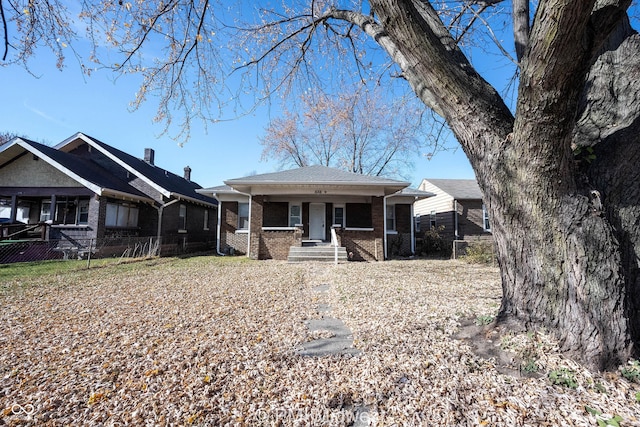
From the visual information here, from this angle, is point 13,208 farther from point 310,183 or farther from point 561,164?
point 561,164

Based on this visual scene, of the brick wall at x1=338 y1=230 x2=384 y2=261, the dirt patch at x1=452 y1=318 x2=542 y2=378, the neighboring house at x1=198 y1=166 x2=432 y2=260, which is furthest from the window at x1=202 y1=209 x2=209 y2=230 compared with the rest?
the dirt patch at x1=452 y1=318 x2=542 y2=378

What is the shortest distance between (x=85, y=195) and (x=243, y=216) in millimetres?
7063

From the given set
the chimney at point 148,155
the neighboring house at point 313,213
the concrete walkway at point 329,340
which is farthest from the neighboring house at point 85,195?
the concrete walkway at point 329,340

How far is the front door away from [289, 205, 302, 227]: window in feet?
1.88

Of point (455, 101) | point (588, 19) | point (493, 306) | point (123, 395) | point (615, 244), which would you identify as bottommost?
point (123, 395)

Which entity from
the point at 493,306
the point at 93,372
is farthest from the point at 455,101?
the point at 93,372

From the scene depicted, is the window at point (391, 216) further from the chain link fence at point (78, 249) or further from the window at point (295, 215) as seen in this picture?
the chain link fence at point (78, 249)

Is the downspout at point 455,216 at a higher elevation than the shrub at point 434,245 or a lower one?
higher

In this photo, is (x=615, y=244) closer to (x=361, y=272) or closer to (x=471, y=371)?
(x=471, y=371)

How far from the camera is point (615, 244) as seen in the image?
268cm

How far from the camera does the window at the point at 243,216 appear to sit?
50.9ft

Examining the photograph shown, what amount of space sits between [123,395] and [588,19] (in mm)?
4664

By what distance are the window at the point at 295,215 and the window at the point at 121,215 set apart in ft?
28.2

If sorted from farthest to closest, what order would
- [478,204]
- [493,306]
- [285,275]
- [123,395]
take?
1. [478,204]
2. [285,275]
3. [493,306]
4. [123,395]
